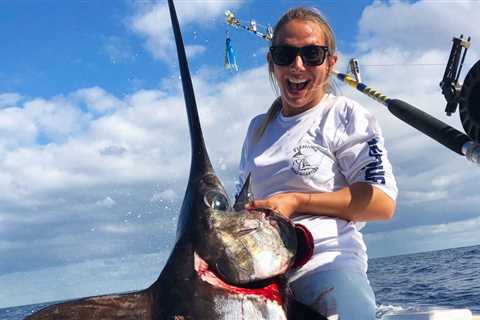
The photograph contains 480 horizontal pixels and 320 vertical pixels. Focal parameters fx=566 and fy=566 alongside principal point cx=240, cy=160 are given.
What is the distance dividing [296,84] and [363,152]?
537 millimetres

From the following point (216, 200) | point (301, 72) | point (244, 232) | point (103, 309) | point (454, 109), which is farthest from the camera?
point (454, 109)

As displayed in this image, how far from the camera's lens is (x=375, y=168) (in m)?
2.62

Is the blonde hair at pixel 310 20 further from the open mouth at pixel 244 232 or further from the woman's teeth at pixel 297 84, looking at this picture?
the open mouth at pixel 244 232

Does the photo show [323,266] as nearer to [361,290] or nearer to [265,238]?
[361,290]

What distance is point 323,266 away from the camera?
247 cm

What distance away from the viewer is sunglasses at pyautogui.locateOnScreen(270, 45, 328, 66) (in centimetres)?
287

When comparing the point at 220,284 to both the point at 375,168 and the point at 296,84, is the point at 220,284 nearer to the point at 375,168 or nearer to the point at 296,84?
the point at 375,168

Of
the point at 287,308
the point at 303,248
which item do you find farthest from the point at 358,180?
the point at 287,308

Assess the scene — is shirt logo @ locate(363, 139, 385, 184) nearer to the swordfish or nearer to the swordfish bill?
the swordfish

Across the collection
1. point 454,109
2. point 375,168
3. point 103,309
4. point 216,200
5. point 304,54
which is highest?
point 304,54

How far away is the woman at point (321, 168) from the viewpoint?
2.45 m

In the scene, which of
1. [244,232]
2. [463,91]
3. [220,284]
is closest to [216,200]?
[244,232]

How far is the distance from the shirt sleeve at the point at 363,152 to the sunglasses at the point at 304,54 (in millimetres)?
293

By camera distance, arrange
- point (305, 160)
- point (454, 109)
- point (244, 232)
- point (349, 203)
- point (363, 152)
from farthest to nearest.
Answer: point (454, 109) < point (305, 160) < point (363, 152) < point (349, 203) < point (244, 232)
